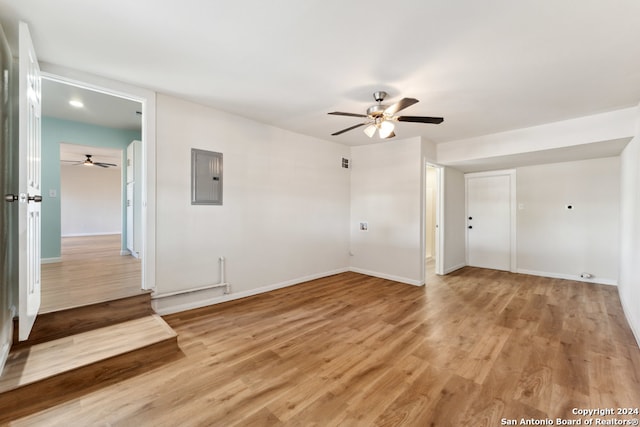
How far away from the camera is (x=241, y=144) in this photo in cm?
376

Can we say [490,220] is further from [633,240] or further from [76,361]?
[76,361]

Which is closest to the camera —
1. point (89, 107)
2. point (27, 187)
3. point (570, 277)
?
point (27, 187)

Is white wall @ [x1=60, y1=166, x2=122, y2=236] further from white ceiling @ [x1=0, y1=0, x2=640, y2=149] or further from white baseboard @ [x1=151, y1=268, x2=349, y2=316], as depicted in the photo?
white ceiling @ [x1=0, y1=0, x2=640, y2=149]

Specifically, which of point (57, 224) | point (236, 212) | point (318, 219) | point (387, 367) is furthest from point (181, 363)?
point (57, 224)

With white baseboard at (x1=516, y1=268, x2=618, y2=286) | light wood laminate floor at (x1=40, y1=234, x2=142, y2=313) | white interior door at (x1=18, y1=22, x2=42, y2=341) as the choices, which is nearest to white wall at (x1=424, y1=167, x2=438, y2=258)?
white baseboard at (x1=516, y1=268, x2=618, y2=286)

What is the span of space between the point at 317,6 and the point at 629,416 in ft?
10.5

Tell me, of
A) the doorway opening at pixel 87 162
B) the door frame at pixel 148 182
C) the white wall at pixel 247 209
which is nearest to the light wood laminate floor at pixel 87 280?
the doorway opening at pixel 87 162

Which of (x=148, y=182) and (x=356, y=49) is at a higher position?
(x=356, y=49)

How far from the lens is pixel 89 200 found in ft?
28.6

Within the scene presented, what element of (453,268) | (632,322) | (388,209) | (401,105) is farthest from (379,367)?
(453,268)

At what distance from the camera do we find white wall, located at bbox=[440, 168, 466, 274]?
5.24 m

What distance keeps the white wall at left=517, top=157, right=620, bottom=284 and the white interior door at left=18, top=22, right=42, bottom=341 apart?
6934mm

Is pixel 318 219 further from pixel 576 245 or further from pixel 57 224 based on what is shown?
pixel 576 245

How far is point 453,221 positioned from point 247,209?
4182 millimetres
